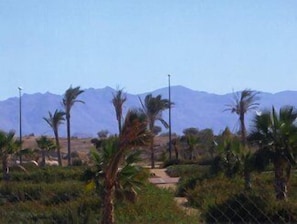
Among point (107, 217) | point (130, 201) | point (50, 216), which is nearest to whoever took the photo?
point (50, 216)

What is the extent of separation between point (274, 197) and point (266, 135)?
529 centimetres

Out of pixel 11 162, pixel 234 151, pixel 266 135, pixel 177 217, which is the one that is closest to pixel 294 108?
pixel 266 135

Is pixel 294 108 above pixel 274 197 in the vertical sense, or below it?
above

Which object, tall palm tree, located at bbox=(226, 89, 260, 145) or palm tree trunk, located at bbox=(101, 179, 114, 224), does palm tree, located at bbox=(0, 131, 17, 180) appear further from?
palm tree trunk, located at bbox=(101, 179, 114, 224)

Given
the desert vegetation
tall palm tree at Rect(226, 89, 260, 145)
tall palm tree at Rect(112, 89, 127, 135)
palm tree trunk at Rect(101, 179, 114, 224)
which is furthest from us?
tall palm tree at Rect(112, 89, 127, 135)

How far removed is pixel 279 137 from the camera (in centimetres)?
2995

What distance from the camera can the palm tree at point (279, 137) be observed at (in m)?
29.8

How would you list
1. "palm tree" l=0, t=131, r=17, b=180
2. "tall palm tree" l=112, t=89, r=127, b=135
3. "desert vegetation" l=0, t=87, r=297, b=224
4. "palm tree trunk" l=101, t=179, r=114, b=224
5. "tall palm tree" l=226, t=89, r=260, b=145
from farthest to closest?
"tall palm tree" l=112, t=89, r=127, b=135 < "tall palm tree" l=226, t=89, r=260, b=145 < "palm tree" l=0, t=131, r=17, b=180 < "palm tree trunk" l=101, t=179, r=114, b=224 < "desert vegetation" l=0, t=87, r=297, b=224

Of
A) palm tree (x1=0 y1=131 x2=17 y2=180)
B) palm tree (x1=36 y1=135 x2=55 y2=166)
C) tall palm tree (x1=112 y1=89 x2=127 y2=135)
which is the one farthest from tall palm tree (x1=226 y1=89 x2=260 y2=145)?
palm tree (x1=0 y1=131 x2=17 y2=180)

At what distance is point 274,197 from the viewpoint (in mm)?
25469

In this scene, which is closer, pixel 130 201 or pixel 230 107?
pixel 130 201

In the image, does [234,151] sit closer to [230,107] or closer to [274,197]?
[274,197]

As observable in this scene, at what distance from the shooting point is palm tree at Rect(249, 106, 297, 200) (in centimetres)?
2984

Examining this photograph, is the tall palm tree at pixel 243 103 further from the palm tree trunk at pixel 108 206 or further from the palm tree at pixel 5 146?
the palm tree trunk at pixel 108 206
